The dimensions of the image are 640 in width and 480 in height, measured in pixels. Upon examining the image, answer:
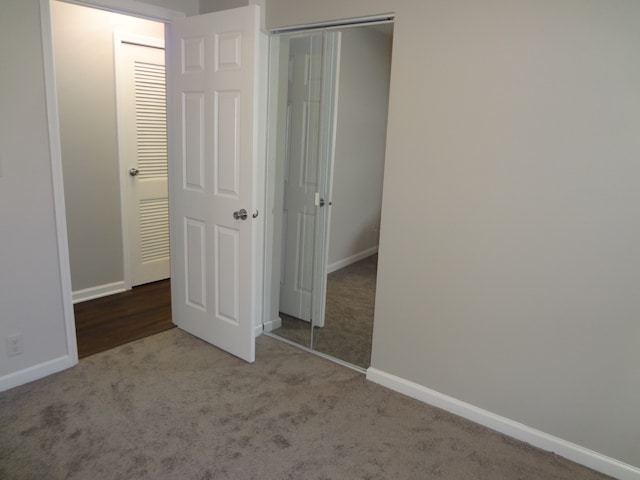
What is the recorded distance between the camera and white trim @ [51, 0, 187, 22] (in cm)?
252

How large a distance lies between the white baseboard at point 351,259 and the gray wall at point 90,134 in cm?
206

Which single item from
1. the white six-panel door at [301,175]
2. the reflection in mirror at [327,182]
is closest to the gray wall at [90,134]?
the reflection in mirror at [327,182]

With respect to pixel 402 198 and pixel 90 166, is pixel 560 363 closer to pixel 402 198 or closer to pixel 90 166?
pixel 402 198

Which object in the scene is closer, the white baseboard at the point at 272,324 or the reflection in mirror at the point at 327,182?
the reflection in mirror at the point at 327,182

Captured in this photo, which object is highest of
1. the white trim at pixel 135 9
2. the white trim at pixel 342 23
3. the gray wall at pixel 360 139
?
the white trim at pixel 135 9

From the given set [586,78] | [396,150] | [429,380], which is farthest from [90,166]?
[586,78]

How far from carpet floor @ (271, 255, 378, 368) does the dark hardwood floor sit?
3.94ft

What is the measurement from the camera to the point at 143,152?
154 inches

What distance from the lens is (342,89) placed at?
2627mm

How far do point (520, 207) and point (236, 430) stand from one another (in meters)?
1.72

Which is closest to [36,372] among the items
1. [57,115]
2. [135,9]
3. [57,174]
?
[57,174]

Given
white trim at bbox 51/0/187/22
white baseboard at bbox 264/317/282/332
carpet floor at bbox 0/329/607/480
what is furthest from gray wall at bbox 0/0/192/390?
white baseboard at bbox 264/317/282/332

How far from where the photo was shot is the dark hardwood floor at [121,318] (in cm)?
306

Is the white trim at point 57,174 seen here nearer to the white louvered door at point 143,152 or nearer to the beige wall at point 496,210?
the beige wall at point 496,210
